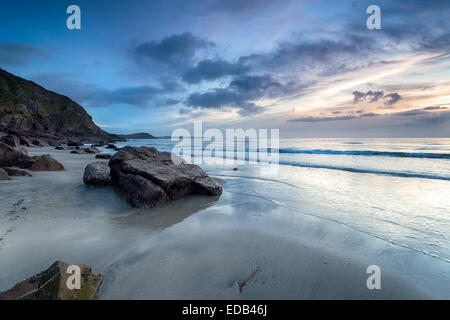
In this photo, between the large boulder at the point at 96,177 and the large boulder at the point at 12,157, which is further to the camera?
the large boulder at the point at 12,157

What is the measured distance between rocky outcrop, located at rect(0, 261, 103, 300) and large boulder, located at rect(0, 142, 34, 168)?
7832 millimetres

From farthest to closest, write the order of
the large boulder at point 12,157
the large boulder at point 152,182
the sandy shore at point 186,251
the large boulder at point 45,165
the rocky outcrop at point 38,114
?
1. the rocky outcrop at point 38,114
2. the large boulder at point 45,165
3. the large boulder at point 12,157
4. the large boulder at point 152,182
5. the sandy shore at point 186,251

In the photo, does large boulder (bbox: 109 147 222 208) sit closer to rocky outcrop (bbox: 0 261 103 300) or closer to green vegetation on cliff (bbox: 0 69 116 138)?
rocky outcrop (bbox: 0 261 103 300)

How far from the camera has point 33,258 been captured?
94.4 inches

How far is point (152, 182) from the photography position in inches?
189

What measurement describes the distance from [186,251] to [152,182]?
252 centimetres

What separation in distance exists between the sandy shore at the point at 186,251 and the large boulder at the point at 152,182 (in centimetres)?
34

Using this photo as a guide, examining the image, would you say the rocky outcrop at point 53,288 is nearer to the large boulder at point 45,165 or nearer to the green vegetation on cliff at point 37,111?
the large boulder at point 45,165

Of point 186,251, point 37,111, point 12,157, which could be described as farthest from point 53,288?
point 37,111

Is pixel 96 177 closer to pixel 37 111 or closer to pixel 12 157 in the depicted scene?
pixel 12 157

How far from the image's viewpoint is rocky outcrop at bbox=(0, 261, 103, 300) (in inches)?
63.7

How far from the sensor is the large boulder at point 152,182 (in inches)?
181

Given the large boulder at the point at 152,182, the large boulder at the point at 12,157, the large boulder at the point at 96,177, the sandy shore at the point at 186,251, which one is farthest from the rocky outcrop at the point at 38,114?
the sandy shore at the point at 186,251

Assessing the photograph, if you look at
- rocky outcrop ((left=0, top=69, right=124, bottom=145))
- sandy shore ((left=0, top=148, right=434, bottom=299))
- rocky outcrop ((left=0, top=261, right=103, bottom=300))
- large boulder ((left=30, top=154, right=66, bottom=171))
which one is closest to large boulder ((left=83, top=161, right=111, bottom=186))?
sandy shore ((left=0, top=148, right=434, bottom=299))
